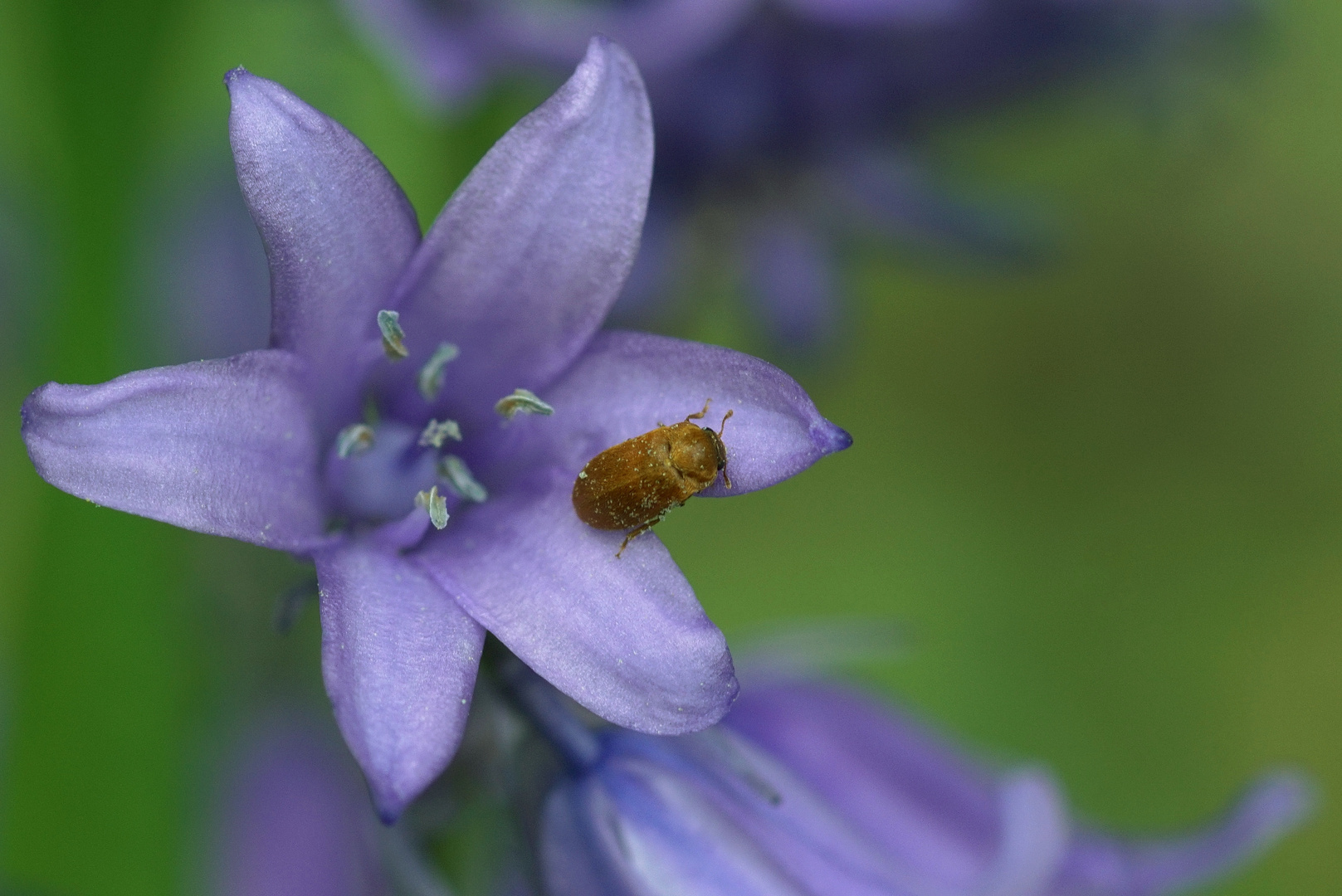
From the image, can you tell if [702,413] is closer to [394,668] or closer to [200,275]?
[394,668]

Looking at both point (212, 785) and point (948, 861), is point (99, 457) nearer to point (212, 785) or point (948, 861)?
point (212, 785)

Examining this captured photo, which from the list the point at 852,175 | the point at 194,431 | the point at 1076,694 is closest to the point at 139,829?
the point at 194,431

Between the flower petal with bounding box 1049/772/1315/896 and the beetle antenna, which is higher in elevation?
the beetle antenna

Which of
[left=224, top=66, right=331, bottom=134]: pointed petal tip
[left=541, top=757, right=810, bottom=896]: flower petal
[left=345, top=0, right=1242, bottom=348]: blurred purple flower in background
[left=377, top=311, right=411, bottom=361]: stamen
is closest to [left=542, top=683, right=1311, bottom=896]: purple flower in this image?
[left=541, top=757, right=810, bottom=896]: flower petal

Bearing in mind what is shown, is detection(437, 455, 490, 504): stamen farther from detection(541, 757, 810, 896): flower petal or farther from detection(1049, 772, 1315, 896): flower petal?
detection(1049, 772, 1315, 896): flower petal

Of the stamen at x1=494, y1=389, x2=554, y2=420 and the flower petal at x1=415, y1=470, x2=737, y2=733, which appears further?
the stamen at x1=494, y1=389, x2=554, y2=420

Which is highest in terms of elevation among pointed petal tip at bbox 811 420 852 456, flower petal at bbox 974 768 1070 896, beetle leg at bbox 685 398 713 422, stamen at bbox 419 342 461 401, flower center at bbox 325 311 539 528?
pointed petal tip at bbox 811 420 852 456

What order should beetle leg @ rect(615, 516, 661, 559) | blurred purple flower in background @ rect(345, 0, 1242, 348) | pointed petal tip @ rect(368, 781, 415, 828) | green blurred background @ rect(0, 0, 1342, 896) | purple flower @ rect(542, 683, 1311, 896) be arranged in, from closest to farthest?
pointed petal tip @ rect(368, 781, 415, 828) → beetle leg @ rect(615, 516, 661, 559) → purple flower @ rect(542, 683, 1311, 896) → blurred purple flower in background @ rect(345, 0, 1242, 348) → green blurred background @ rect(0, 0, 1342, 896)
